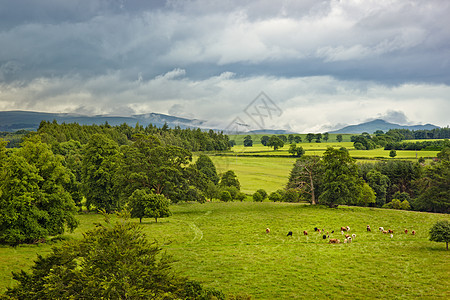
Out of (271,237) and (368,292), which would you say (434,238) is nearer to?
(368,292)

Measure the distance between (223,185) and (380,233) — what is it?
149 ft

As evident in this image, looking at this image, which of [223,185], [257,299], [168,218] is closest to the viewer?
[257,299]

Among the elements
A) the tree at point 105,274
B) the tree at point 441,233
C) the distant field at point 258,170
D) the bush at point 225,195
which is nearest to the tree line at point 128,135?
the distant field at point 258,170

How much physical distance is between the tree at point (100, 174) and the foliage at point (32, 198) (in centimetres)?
1648

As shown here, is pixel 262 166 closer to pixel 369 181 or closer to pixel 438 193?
pixel 369 181

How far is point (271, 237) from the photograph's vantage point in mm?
33531

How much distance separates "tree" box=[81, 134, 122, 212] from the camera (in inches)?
1842

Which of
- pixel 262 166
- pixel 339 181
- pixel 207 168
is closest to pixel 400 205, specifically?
pixel 339 181

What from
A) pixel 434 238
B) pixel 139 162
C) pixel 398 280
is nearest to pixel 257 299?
pixel 398 280

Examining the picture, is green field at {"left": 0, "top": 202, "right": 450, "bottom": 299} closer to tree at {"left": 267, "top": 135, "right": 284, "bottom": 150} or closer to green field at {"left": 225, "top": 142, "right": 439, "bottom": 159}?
green field at {"left": 225, "top": 142, "right": 439, "bottom": 159}

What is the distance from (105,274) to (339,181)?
41706mm

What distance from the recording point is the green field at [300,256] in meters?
20.5

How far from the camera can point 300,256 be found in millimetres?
27609

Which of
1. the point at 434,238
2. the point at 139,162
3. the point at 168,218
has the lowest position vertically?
the point at 168,218
